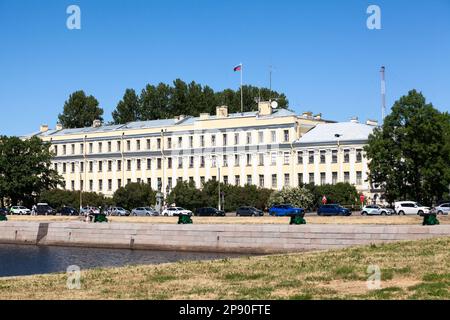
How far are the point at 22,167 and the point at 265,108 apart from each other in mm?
33219

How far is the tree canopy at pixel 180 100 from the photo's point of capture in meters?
138

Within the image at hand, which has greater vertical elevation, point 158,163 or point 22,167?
point 158,163

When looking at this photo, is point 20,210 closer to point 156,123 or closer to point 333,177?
point 156,123

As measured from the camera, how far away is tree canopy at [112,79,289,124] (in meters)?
138

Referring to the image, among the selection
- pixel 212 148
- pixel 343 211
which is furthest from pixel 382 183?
pixel 212 148

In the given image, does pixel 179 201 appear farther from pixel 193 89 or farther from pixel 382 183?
pixel 193 89

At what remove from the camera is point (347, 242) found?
44906mm

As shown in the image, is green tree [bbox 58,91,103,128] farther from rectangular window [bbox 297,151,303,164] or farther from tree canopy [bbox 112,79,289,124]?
rectangular window [bbox 297,151,303,164]

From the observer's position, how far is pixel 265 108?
111m

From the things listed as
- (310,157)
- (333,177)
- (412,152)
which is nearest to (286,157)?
(310,157)

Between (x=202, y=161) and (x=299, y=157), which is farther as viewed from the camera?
(x=202, y=161)

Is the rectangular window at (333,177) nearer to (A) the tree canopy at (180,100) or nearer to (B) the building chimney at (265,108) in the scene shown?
(B) the building chimney at (265,108)

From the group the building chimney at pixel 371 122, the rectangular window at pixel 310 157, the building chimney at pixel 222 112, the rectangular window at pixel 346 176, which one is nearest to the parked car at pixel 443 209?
the rectangular window at pixel 346 176
